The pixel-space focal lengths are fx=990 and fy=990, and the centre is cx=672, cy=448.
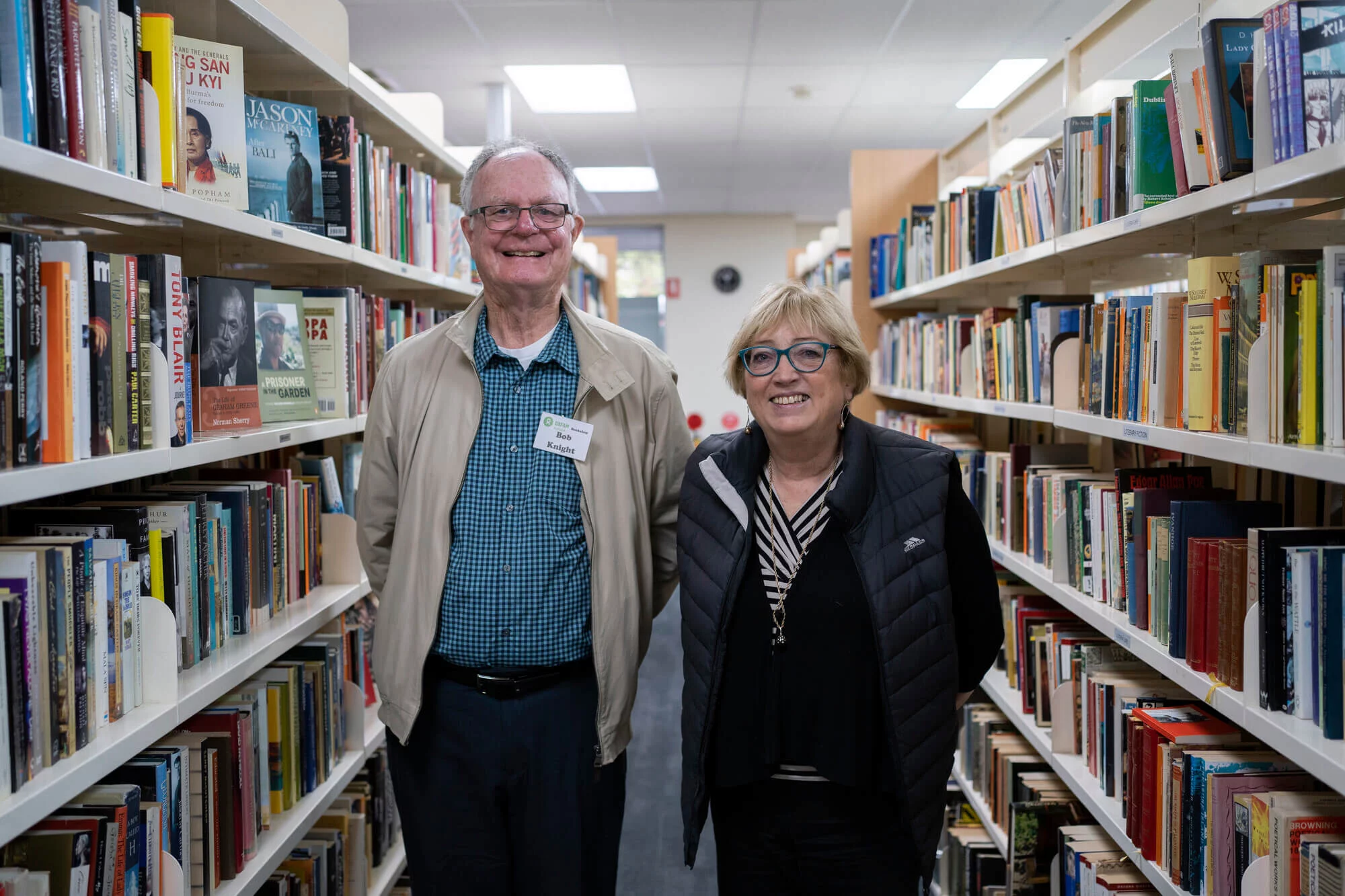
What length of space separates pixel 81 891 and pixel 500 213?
1.30 metres

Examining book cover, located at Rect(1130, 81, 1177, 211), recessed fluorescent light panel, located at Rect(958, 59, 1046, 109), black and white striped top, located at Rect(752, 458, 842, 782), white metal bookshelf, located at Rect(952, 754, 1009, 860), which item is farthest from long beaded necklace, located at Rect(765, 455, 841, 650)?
recessed fluorescent light panel, located at Rect(958, 59, 1046, 109)

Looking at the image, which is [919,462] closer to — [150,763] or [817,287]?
[817,287]

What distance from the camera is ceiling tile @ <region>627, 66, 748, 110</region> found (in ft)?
19.1

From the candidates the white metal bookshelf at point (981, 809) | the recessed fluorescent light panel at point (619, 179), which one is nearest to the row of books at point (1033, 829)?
the white metal bookshelf at point (981, 809)

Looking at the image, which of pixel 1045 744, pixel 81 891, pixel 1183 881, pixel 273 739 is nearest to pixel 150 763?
pixel 81 891

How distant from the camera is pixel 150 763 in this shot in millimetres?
1563

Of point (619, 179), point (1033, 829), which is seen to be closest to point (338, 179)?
point (1033, 829)

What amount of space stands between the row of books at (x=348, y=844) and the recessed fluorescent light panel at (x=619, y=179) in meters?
6.94

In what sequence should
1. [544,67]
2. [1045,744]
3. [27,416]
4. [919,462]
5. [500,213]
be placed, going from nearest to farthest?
[27,416]
[919,462]
[500,213]
[1045,744]
[544,67]

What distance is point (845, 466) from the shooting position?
164cm

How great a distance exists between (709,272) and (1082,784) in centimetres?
1065

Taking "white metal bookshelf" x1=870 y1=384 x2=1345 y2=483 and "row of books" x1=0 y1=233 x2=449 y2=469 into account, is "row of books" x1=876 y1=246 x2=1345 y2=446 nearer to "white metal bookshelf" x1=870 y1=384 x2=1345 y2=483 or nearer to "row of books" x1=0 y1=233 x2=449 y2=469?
"white metal bookshelf" x1=870 y1=384 x2=1345 y2=483

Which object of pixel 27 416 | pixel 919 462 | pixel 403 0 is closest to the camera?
pixel 27 416

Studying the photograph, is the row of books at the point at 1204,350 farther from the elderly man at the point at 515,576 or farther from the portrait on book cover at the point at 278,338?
the portrait on book cover at the point at 278,338
